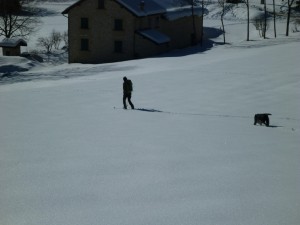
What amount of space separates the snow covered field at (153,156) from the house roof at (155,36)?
19553mm

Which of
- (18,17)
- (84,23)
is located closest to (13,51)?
(84,23)

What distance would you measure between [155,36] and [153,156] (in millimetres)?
33746

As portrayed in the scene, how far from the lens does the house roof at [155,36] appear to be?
41.6 metres

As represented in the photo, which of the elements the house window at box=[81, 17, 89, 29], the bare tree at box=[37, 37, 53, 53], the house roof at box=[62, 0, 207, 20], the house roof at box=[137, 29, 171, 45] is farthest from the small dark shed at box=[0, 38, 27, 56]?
the house roof at box=[137, 29, 171, 45]

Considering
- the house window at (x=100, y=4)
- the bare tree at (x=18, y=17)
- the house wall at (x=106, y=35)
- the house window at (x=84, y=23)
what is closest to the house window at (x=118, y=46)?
the house wall at (x=106, y=35)

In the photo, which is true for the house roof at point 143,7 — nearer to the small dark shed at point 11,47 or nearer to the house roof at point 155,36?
the house roof at point 155,36

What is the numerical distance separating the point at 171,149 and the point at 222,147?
127 centimetres

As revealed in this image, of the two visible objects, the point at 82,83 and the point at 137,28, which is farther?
the point at 137,28

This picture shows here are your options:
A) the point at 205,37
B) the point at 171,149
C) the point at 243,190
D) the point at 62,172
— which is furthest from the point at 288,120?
the point at 205,37

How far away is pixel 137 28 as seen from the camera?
4247cm

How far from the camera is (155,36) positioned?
4275 centimetres

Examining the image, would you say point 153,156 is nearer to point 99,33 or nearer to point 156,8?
point 99,33

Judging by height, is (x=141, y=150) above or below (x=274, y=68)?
below

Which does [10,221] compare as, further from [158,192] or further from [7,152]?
[7,152]
